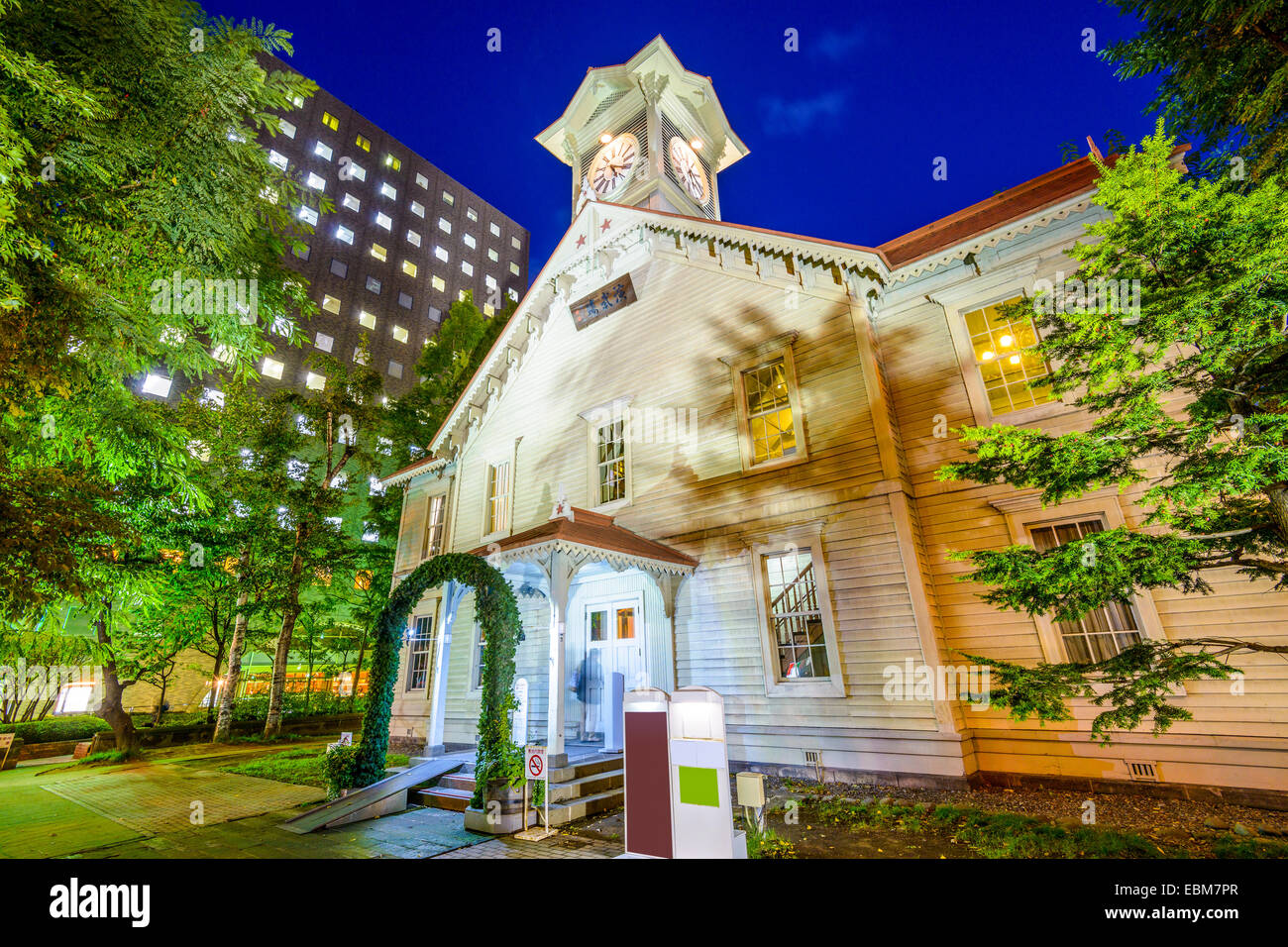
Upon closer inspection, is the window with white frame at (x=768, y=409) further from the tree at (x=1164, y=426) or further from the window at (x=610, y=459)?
the tree at (x=1164, y=426)

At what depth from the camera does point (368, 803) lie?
7.55 metres

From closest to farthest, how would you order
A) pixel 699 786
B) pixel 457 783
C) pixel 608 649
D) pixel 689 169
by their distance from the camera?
pixel 699 786
pixel 457 783
pixel 608 649
pixel 689 169

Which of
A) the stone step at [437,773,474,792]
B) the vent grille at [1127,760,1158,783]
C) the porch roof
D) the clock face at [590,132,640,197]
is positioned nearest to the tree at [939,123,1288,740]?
the vent grille at [1127,760,1158,783]

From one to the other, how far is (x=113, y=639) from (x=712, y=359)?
66.3 feet

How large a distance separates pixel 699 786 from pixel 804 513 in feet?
17.8

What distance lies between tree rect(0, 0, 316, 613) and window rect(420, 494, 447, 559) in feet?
26.3

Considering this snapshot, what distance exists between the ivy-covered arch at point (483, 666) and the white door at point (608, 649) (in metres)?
3.10

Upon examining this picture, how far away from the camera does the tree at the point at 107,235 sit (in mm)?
5305

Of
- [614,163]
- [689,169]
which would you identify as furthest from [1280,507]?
[614,163]

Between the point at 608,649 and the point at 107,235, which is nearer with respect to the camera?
the point at 107,235

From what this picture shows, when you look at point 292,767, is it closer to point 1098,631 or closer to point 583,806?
→ point 583,806

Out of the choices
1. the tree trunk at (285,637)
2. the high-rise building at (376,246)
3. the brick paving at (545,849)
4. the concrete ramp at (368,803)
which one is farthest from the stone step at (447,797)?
the high-rise building at (376,246)

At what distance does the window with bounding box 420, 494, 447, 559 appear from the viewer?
15.8 m
